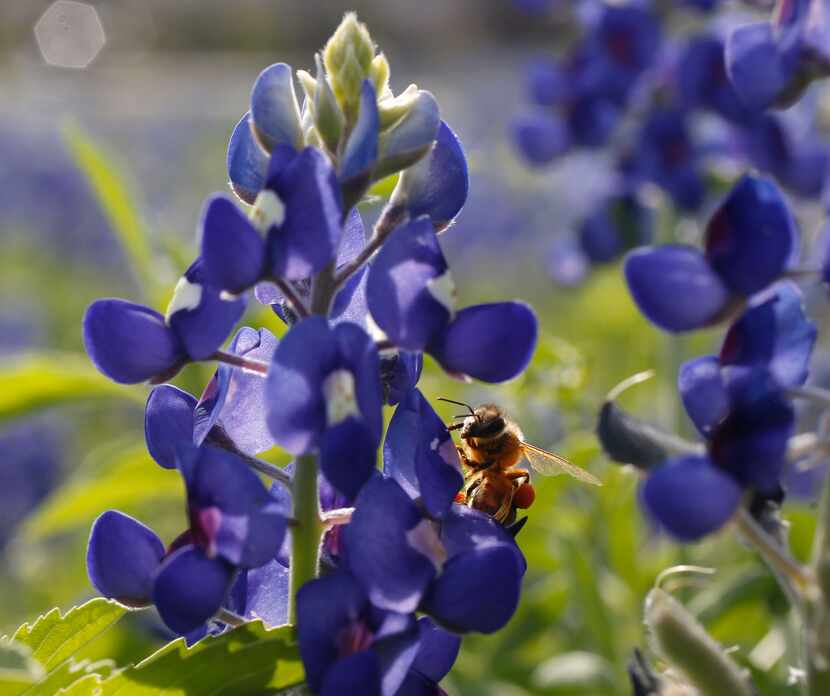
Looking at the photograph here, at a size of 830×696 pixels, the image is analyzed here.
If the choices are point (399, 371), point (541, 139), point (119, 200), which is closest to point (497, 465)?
point (399, 371)

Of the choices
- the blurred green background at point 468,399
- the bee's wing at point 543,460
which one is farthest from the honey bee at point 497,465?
the blurred green background at point 468,399

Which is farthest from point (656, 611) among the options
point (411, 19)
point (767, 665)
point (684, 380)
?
point (411, 19)

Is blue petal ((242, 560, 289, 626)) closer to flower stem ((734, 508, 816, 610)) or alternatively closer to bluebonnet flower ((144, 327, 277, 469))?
bluebonnet flower ((144, 327, 277, 469))

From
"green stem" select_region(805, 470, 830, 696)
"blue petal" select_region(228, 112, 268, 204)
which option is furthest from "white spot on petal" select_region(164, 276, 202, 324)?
"green stem" select_region(805, 470, 830, 696)

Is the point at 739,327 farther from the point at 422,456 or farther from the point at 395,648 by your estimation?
the point at 395,648

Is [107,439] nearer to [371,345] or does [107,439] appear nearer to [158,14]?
[371,345]

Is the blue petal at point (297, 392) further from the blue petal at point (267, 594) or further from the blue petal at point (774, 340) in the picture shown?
the blue petal at point (774, 340)
